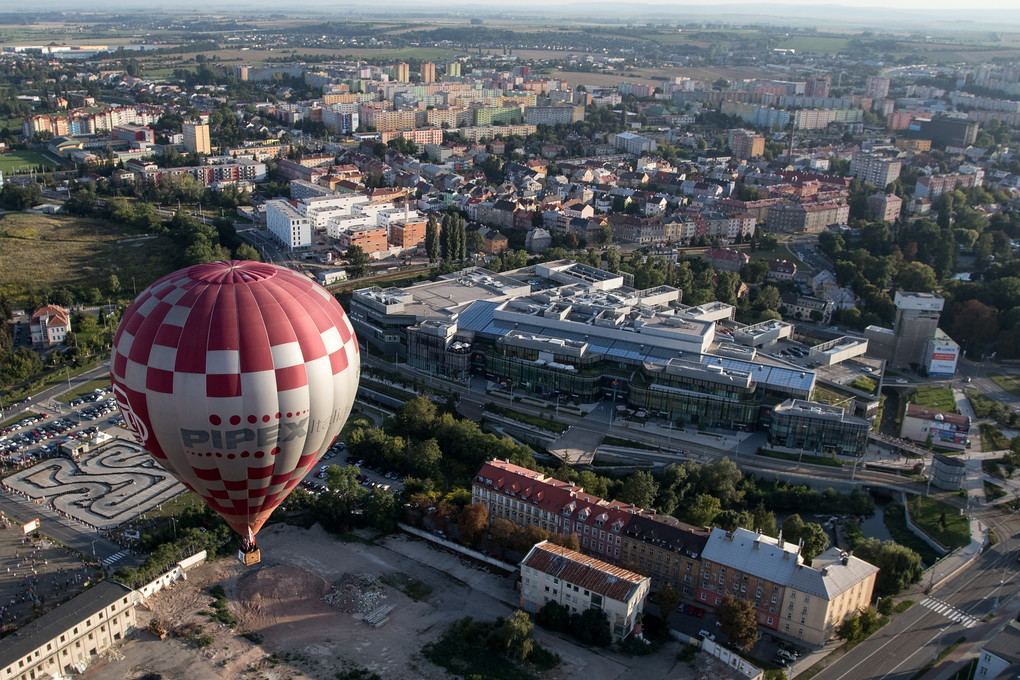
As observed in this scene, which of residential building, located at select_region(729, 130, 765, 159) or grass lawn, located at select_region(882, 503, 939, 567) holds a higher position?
residential building, located at select_region(729, 130, 765, 159)

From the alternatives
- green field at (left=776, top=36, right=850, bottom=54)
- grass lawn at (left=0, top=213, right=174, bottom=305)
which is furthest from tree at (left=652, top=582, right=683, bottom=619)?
green field at (left=776, top=36, right=850, bottom=54)

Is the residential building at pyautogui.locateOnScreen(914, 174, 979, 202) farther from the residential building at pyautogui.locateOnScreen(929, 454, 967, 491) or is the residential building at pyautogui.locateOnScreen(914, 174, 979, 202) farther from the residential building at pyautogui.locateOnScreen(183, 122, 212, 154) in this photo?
the residential building at pyautogui.locateOnScreen(183, 122, 212, 154)

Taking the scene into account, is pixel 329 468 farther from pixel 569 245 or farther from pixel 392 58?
pixel 392 58

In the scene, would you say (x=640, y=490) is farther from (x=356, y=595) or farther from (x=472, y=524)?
(x=356, y=595)

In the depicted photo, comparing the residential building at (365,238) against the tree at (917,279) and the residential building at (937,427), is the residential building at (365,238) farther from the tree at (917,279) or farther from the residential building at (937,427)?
the residential building at (937,427)

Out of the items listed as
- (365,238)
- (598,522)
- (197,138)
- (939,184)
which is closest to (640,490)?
(598,522)
